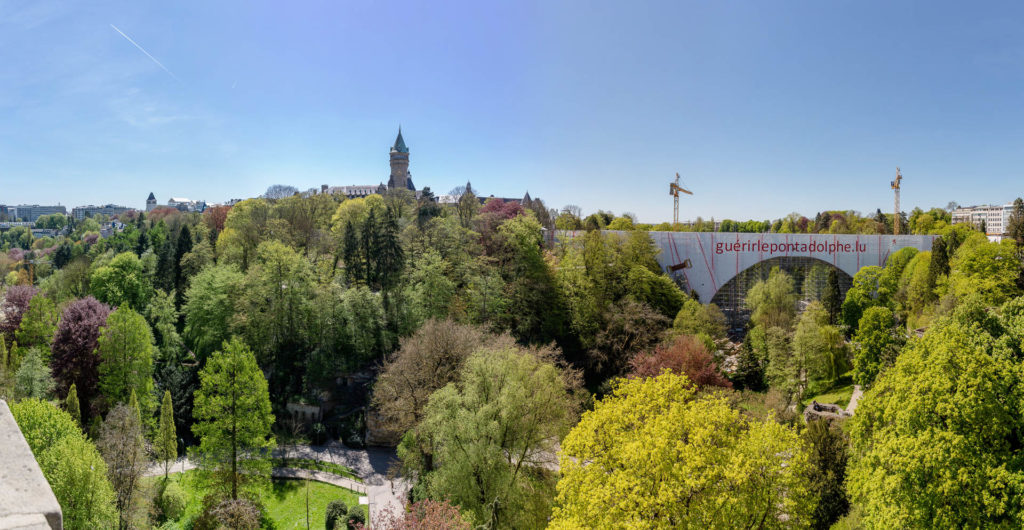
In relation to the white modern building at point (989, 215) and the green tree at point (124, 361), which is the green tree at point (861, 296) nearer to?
the green tree at point (124, 361)

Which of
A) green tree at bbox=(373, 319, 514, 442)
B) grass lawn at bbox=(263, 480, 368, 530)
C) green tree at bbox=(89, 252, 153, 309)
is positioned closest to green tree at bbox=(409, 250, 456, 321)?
green tree at bbox=(373, 319, 514, 442)

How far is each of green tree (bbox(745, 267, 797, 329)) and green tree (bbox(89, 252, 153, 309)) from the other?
140 ft

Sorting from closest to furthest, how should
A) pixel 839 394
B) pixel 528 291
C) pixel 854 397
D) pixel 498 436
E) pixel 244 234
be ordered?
pixel 498 436 → pixel 854 397 → pixel 839 394 → pixel 528 291 → pixel 244 234

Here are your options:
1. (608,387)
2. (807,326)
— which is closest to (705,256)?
(807,326)

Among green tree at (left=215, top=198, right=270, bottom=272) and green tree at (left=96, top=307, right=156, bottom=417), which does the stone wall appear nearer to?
green tree at (left=96, top=307, right=156, bottom=417)

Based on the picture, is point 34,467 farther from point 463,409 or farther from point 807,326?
point 807,326

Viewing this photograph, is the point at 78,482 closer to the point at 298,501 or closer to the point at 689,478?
the point at 298,501

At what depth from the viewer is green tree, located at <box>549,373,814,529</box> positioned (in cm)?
1134

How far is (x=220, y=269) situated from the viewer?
35.0m

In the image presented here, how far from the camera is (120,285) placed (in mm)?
41062

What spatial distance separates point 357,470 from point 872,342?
2398 centimetres

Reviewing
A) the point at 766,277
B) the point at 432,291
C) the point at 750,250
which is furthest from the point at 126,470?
the point at 766,277

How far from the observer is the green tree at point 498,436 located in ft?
58.9

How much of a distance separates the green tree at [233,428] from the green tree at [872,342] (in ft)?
85.0
